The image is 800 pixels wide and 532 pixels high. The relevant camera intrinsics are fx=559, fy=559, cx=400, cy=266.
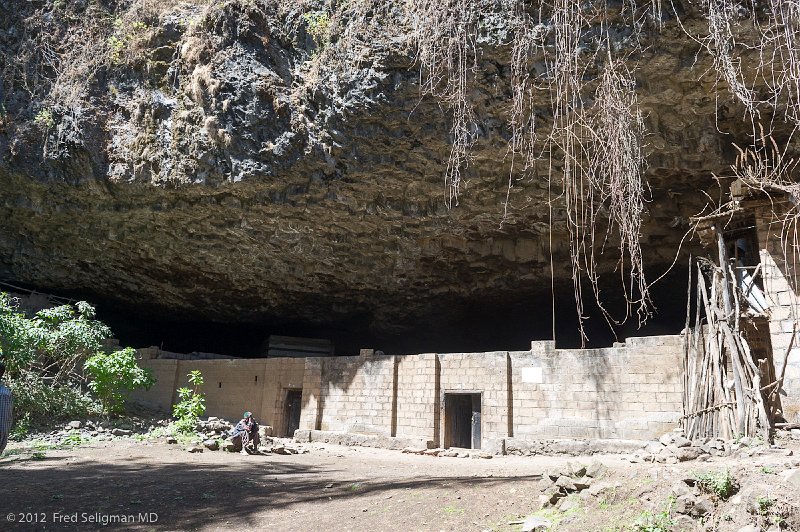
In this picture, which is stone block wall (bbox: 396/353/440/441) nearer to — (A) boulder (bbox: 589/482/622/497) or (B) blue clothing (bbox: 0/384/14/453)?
(A) boulder (bbox: 589/482/622/497)

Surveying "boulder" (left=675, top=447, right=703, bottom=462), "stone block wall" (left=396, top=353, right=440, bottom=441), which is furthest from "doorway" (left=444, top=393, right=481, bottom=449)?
"boulder" (left=675, top=447, right=703, bottom=462)

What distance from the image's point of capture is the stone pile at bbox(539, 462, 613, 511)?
14.4 ft

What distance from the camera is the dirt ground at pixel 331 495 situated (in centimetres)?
402

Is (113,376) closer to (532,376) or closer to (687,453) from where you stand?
(532,376)

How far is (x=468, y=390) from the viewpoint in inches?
509

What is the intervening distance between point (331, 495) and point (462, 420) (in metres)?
8.06

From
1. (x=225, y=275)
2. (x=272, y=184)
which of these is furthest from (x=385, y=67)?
(x=225, y=275)

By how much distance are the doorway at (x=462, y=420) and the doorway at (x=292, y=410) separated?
15.2 ft

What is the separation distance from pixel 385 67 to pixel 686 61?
536 centimetres

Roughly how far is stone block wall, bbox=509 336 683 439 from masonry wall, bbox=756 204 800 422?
7.33ft

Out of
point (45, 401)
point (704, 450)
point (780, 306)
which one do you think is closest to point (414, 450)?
point (704, 450)

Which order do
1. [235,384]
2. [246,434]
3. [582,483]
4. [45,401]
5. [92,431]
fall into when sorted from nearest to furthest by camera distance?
[582,483], [246,434], [92,431], [45,401], [235,384]

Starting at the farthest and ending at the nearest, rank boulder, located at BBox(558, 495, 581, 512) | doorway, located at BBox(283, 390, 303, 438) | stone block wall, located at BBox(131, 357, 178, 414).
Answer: stone block wall, located at BBox(131, 357, 178, 414) → doorway, located at BBox(283, 390, 303, 438) → boulder, located at BBox(558, 495, 581, 512)

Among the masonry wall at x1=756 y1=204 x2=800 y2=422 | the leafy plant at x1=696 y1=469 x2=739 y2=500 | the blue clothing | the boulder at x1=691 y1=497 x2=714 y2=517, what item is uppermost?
the masonry wall at x1=756 y1=204 x2=800 y2=422
